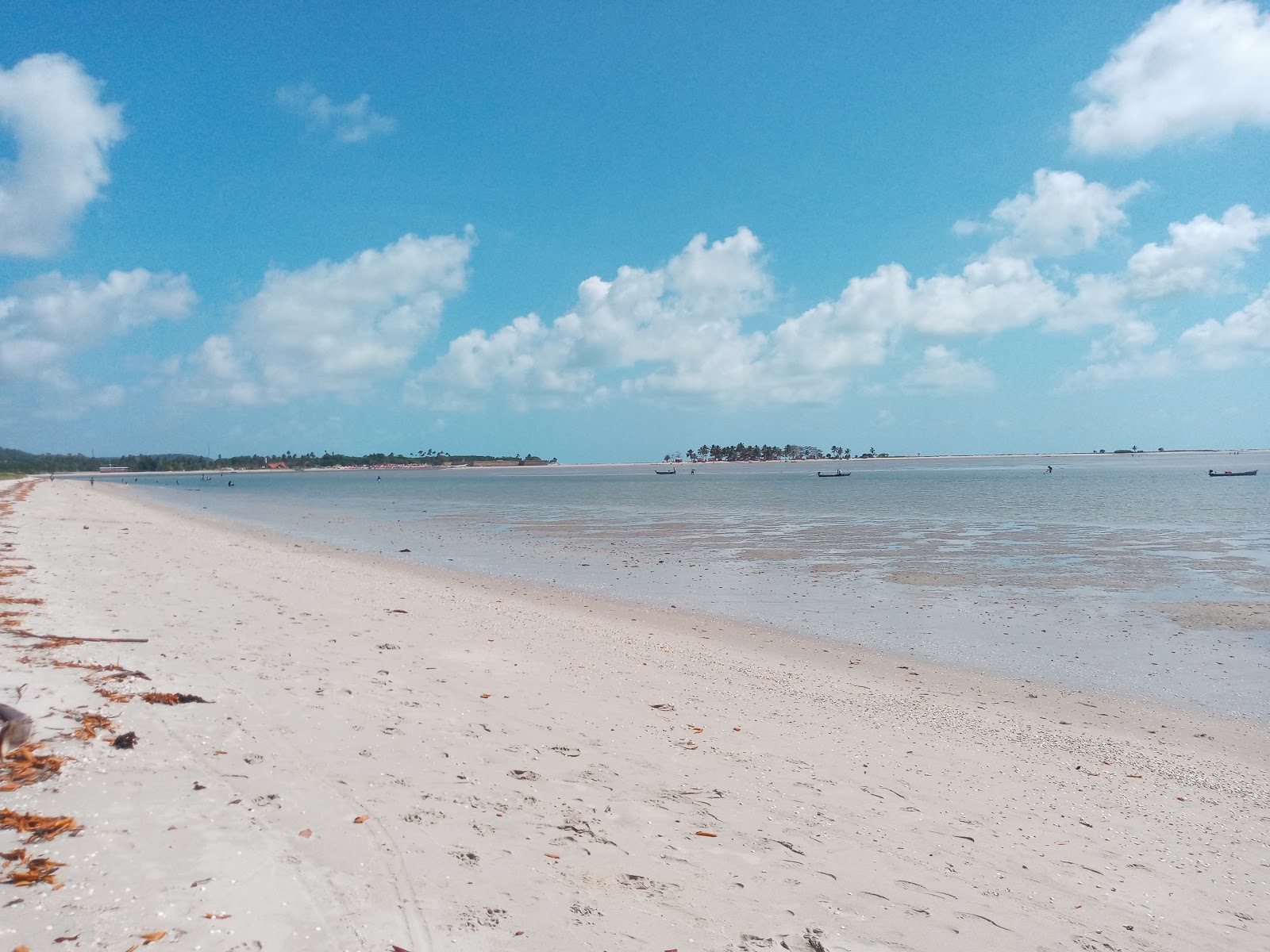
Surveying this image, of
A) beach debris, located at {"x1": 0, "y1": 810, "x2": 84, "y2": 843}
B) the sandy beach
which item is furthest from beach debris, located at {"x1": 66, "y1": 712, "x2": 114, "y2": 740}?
beach debris, located at {"x1": 0, "y1": 810, "x2": 84, "y2": 843}

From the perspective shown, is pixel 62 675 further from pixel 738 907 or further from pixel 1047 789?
pixel 1047 789

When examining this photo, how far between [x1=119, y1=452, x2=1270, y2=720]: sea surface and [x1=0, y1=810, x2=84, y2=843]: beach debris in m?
10.8

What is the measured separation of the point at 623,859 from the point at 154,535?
2815 centimetres

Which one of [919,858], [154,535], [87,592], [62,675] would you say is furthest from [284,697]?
[154,535]

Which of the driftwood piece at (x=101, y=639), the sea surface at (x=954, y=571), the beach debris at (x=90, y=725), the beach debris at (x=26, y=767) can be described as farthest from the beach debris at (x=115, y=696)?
the sea surface at (x=954, y=571)

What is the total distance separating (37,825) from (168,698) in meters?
2.68

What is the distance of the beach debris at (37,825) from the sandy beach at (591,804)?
0.13ft

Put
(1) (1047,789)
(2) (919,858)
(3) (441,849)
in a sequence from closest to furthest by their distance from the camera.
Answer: (3) (441,849), (2) (919,858), (1) (1047,789)

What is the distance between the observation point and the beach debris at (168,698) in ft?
22.4

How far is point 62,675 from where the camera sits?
7340 millimetres

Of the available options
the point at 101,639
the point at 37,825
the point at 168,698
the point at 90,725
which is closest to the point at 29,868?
the point at 37,825

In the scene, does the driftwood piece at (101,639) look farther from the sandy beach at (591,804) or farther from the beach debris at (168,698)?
the beach debris at (168,698)

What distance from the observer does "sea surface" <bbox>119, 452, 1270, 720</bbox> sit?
1209cm

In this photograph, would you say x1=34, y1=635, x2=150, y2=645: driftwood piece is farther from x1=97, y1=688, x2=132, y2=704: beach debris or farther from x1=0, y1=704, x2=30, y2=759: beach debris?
x1=0, y1=704, x2=30, y2=759: beach debris
